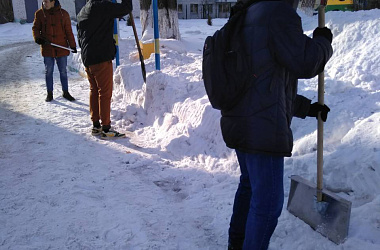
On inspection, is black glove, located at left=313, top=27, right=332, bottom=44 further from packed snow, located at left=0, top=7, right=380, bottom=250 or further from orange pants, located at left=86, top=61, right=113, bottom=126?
orange pants, located at left=86, top=61, right=113, bottom=126

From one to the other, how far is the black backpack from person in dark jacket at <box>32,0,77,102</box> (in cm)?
535

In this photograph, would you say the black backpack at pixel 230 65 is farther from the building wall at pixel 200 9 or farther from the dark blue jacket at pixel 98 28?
the building wall at pixel 200 9

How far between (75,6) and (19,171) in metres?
28.1

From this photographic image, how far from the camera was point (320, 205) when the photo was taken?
251 centimetres

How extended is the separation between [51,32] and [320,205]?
573 centimetres

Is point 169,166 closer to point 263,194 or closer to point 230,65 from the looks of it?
point 263,194

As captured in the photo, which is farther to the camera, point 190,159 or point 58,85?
point 58,85

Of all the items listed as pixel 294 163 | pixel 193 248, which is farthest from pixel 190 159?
pixel 193 248

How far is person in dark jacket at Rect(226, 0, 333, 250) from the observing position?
1748 mm

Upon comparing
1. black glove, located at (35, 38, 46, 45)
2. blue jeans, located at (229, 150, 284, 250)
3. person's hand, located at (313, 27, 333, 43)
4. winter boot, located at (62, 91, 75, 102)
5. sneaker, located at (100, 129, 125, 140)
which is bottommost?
sneaker, located at (100, 129, 125, 140)

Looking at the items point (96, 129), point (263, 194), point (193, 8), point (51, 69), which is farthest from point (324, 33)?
point (193, 8)

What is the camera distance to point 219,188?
3.43 meters

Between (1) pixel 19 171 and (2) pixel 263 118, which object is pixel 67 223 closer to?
(1) pixel 19 171

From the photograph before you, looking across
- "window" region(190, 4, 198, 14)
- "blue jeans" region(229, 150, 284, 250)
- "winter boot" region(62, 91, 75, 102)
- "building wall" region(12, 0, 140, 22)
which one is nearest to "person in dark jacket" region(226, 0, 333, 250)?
"blue jeans" region(229, 150, 284, 250)
